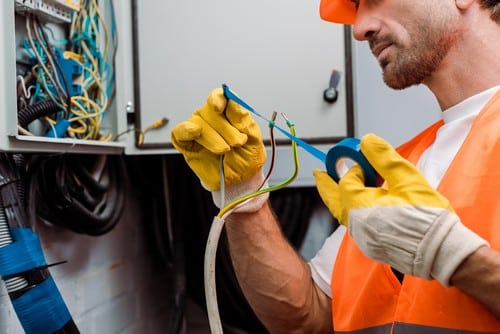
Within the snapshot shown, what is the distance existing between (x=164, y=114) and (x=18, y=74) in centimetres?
35

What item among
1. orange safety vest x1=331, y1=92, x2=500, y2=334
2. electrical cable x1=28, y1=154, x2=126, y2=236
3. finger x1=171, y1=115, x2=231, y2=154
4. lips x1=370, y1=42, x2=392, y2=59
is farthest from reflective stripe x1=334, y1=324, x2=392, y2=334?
electrical cable x1=28, y1=154, x2=126, y2=236

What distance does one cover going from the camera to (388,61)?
1.01 metres

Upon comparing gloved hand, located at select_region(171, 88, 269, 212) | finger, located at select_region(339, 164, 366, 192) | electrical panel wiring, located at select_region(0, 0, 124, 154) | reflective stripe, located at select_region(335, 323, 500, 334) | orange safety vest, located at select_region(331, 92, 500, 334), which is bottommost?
reflective stripe, located at select_region(335, 323, 500, 334)

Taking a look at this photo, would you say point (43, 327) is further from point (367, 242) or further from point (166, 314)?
point (166, 314)

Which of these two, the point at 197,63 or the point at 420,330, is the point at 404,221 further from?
the point at 197,63

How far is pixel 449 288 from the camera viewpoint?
76 cm

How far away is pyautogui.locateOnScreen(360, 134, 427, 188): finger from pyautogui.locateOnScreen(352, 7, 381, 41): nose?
0.44 metres

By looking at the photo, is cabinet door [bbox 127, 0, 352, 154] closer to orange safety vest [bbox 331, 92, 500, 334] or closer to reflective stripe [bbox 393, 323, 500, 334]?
orange safety vest [bbox 331, 92, 500, 334]

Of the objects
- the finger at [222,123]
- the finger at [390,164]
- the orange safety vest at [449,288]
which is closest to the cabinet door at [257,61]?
the finger at [222,123]

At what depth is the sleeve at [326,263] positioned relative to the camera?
1146mm

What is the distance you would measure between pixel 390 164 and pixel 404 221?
3.3 inches

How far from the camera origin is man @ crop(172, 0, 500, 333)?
Result: 2.11 feet

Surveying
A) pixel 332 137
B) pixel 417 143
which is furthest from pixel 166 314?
pixel 417 143

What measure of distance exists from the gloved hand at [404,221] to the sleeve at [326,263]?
46 cm
